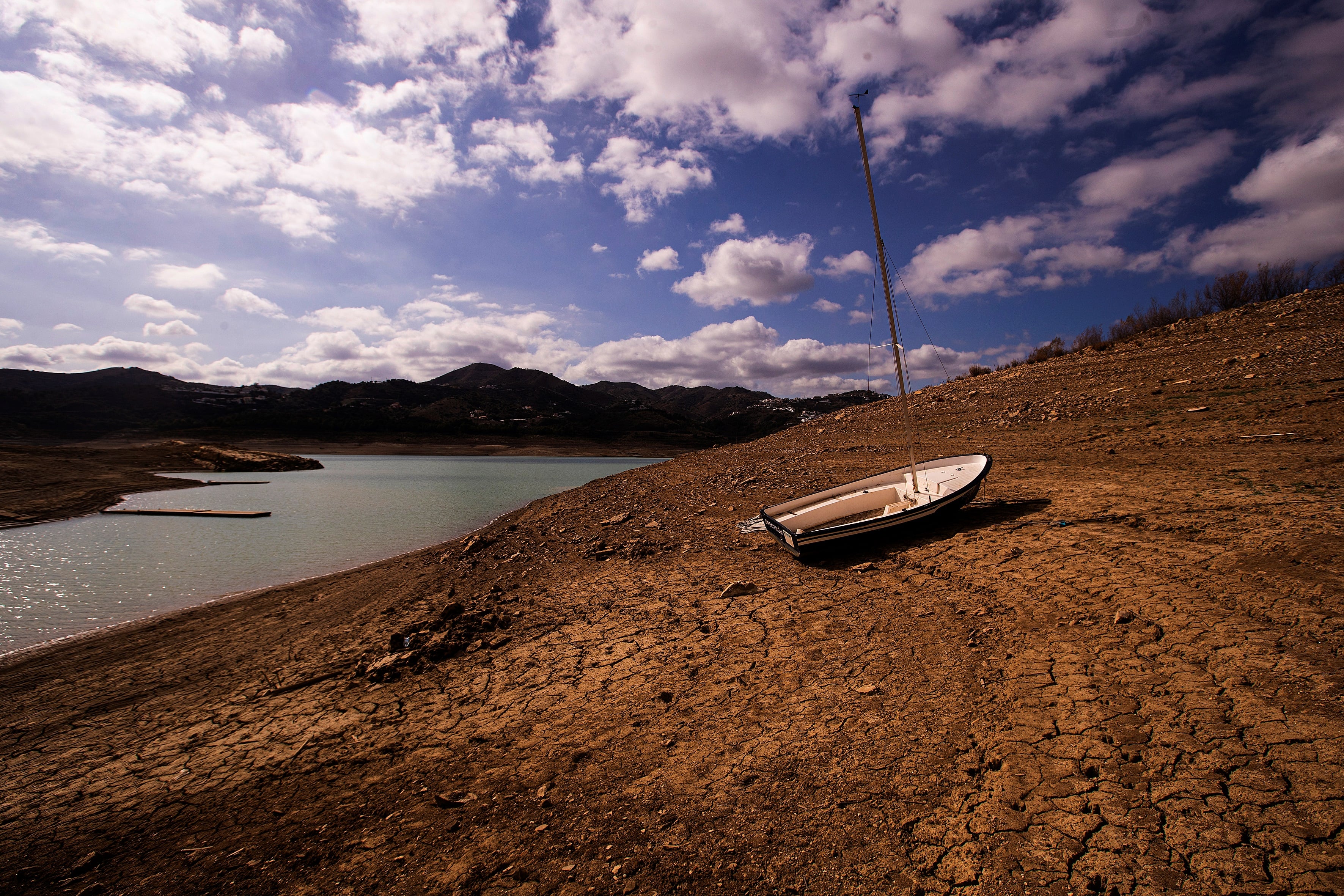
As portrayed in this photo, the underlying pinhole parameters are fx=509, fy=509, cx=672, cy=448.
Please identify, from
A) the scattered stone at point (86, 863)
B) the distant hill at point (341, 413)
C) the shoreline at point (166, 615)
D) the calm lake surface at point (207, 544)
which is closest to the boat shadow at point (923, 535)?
the scattered stone at point (86, 863)

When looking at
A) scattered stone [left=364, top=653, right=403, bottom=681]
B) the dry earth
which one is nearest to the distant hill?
the dry earth

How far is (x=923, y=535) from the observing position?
776 cm

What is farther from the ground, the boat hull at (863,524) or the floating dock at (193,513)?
the floating dock at (193,513)

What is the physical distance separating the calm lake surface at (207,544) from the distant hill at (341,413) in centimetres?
3983

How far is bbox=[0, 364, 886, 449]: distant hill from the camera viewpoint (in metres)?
77.8

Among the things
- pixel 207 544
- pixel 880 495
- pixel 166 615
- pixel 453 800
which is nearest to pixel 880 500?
pixel 880 495

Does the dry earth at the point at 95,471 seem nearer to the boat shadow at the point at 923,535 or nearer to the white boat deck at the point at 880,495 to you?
the white boat deck at the point at 880,495

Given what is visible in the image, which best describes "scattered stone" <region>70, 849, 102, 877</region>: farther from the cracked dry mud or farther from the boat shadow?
the boat shadow

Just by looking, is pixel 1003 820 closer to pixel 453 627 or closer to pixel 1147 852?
pixel 1147 852

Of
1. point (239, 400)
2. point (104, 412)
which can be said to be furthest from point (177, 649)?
point (239, 400)

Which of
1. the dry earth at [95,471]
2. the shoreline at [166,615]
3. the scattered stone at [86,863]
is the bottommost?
the scattered stone at [86,863]

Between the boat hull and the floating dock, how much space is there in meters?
21.4

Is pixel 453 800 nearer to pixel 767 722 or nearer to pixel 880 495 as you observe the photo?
pixel 767 722

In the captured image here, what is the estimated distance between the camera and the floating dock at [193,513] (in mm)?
20000
